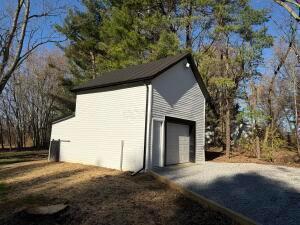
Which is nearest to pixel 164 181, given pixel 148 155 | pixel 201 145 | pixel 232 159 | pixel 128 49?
pixel 148 155

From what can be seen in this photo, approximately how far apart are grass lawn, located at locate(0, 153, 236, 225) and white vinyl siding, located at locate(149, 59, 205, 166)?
3289 mm

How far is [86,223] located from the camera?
571 cm

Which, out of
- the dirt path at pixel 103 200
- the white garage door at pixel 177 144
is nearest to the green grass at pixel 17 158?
the dirt path at pixel 103 200

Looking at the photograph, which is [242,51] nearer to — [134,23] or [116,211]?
[134,23]

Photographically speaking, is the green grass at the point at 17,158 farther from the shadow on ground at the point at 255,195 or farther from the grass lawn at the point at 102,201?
the shadow on ground at the point at 255,195

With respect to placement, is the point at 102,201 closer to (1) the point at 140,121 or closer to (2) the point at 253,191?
(2) the point at 253,191

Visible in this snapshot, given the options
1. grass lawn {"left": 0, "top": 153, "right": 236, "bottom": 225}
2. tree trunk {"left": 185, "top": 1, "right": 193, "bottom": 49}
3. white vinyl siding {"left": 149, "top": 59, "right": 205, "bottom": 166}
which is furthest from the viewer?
tree trunk {"left": 185, "top": 1, "right": 193, "bottom": 49}

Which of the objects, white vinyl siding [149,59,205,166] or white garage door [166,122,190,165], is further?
white garage door [166,122,190,165]

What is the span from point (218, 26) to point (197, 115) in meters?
7.20

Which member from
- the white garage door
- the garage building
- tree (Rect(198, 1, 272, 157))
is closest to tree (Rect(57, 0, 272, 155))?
tree (Rect(198, 1, 272, 157))

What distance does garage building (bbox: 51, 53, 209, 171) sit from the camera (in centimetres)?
1182

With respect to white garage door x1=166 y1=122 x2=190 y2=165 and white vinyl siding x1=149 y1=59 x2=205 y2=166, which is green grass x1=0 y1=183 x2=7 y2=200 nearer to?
white vinyl siding x1=149 y1=59 x2=205 y2=166

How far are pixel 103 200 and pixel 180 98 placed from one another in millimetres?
7760

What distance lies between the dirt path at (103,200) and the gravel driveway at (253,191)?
0.63 m
